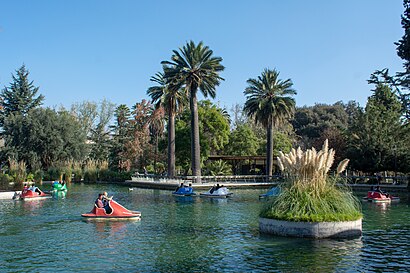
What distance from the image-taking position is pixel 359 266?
12664 mm

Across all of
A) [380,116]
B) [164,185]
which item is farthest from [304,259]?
[380,116]

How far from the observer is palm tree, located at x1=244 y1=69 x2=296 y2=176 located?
56.0 metres

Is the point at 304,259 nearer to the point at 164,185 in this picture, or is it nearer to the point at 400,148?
the point at 164,185

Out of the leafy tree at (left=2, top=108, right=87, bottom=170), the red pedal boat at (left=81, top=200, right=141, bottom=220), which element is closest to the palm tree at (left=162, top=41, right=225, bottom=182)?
the leafy tree at (left=2, top=108, right=87, bottom=170)

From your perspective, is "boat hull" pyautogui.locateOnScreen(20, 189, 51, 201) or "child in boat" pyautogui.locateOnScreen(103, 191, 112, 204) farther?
"boat hull" pyautogui.locateOnScreen(20, 189, 51, 201)

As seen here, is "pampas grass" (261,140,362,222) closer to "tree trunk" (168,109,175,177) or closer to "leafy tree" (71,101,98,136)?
"tree trunk" (168,109,175,177)

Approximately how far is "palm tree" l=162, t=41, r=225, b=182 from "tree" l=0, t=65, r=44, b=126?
35059mm

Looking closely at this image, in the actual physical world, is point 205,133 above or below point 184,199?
above

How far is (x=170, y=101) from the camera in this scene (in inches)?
2168

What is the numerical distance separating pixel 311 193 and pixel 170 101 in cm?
3978

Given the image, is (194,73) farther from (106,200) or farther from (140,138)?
(106,200)

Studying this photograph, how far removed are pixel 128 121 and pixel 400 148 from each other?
143 feet

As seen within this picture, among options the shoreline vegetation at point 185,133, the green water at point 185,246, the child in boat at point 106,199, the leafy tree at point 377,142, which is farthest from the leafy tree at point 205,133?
the child in boat at point 106,199

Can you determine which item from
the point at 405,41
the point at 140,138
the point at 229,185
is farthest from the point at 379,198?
the point at 140,138
